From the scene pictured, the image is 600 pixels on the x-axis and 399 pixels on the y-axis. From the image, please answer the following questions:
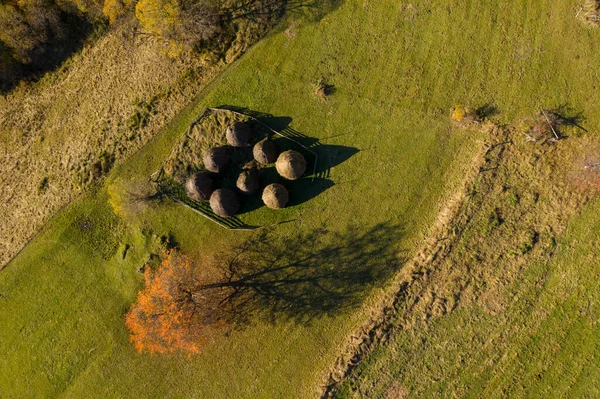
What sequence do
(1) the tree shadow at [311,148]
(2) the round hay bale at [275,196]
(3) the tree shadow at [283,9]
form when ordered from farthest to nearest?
(3) the tree shadow at [283,9]
(1) the tree shadow at [311,148]
(2) the round hay bale at [275,196]

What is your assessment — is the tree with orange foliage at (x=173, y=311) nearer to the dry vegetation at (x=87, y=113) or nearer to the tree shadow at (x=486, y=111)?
the dry vegetation at (x=87, y=113)

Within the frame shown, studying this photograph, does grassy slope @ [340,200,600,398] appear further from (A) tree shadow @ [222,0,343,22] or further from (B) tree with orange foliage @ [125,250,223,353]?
(A) tree shadow @ [222,0,343,22]

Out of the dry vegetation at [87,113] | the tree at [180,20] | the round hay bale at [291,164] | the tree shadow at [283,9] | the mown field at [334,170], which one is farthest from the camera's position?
the dry vegetation at [87,113]

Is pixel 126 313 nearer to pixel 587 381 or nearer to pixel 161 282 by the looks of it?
pixel 161 282

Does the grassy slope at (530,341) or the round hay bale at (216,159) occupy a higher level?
the round hay bale at (216,159)

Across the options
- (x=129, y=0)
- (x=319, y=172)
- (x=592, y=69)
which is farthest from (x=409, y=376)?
(x=129, y=0)

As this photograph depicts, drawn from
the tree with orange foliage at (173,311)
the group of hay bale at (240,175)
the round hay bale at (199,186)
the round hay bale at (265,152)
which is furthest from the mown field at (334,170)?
the round hay bale at (265,152)

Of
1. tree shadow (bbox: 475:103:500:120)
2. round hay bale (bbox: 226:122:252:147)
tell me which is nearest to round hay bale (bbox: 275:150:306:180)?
round hay bale (bbox: 226:122:252:147)
